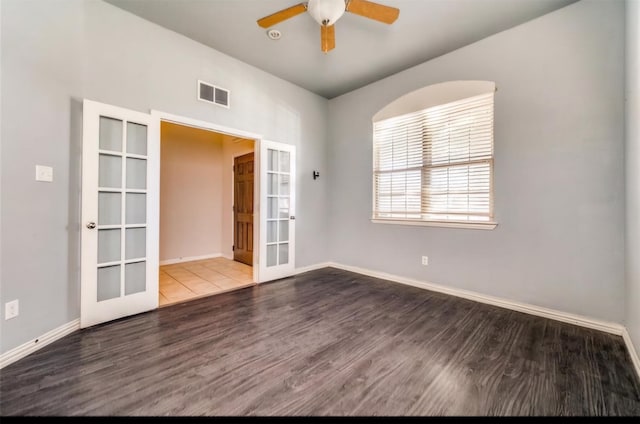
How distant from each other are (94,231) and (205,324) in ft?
4.43

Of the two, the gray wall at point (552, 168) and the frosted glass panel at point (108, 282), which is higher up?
the gray wall at point (552, 168)

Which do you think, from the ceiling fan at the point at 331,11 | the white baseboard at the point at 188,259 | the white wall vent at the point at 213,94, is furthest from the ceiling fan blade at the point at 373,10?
the white baseboard at the point at 188,259

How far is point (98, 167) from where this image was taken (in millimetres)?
2385

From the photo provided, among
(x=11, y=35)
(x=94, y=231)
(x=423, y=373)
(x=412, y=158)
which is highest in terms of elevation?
(x=11, y=35)

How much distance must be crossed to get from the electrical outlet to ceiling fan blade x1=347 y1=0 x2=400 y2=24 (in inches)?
138

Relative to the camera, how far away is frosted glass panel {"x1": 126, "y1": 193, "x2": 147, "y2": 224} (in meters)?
2.60

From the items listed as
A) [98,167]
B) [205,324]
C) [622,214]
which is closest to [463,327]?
[622,214]

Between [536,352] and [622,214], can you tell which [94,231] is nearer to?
[536,352]

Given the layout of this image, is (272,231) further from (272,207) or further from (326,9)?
(326,9)

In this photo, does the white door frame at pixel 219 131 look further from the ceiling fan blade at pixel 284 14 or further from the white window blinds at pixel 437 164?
the white window blinds at pixel 437 164

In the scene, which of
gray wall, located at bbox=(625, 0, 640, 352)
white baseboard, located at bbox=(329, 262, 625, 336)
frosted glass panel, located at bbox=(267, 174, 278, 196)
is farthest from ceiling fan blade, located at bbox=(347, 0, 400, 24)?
white baseboard, located at bbox=(329, 262, 625, 336)

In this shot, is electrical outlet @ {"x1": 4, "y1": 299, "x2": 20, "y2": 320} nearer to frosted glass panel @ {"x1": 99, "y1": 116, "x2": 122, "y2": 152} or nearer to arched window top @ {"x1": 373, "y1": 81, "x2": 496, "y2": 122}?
frosted glass panel @ {"x1": 99, "y1": 116, "x2": 122, "y2": 152}

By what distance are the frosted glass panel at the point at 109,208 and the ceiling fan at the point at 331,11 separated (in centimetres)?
222

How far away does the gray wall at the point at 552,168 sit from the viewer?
7.56 feet
